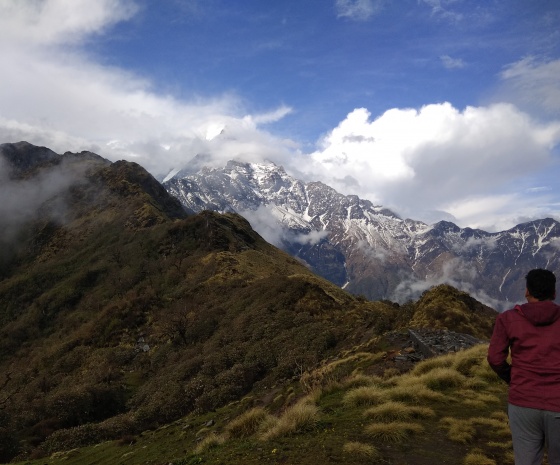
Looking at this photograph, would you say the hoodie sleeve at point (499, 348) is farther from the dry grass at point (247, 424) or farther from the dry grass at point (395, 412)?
the dry grass at point (247, 424)

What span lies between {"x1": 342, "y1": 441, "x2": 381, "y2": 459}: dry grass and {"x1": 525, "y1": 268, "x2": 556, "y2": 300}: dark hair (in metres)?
5.67

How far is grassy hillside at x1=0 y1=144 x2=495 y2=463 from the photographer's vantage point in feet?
99.5


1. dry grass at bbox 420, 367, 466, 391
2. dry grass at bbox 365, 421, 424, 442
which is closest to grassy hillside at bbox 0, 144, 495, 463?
dry grass at bbox 365, 421, 424, 442

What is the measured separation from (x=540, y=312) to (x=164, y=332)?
2640 inches

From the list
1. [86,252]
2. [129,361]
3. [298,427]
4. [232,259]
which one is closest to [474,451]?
[298,427]

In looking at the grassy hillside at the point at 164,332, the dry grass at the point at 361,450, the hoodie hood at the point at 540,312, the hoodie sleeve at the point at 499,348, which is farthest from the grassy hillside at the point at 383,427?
the hoodie hood at the point at 540,312

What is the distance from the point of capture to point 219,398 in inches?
1198

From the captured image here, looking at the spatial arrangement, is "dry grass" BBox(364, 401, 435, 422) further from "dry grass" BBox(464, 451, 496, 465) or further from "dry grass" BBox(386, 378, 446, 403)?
"dry grass" BBox(464, 451, 496, 465)

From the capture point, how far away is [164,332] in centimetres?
6738

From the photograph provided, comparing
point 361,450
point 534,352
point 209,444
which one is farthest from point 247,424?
point 534,352

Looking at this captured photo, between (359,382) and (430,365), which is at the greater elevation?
(430,365)

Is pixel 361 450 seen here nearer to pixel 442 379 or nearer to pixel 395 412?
pixel 395 412

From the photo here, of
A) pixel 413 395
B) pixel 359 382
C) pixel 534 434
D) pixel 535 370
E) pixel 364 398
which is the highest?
pixel 535 370

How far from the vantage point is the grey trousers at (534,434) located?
6215 mm
